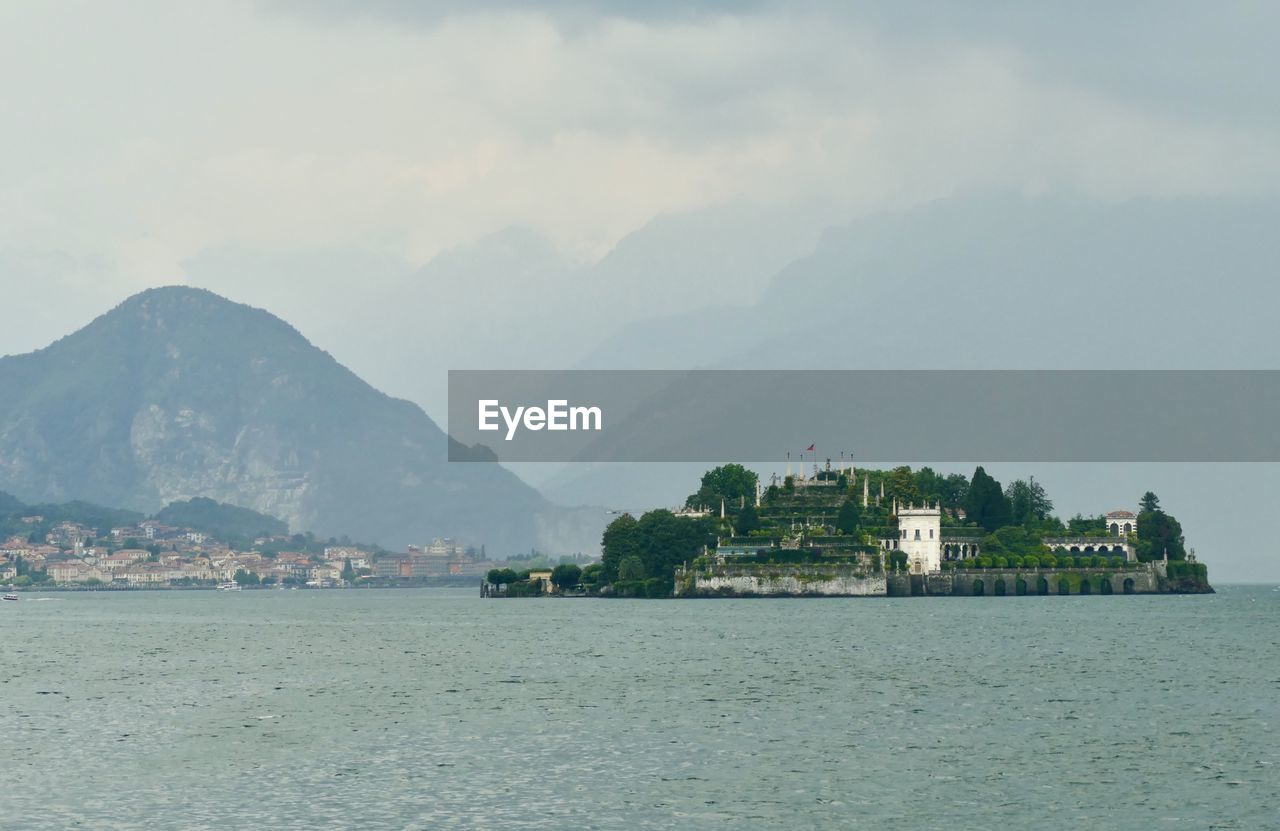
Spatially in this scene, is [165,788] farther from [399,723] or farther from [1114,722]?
[1114,722]

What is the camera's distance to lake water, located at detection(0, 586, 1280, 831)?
206 feet

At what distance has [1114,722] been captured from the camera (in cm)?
8744

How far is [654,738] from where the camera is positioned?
3226 inches

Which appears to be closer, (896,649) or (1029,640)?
(896,649)

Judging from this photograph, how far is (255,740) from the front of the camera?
81.7 meters

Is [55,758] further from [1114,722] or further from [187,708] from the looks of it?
[1114,722]

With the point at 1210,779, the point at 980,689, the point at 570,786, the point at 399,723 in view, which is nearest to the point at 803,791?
the point at 570,786

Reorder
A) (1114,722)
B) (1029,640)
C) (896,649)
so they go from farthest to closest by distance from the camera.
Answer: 1. (1029,640)
2. (896,649)
3. (1114,722)

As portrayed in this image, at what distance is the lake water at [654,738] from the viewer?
6269cm

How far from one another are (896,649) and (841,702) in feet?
150

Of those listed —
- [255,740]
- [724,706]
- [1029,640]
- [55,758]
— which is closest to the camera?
[55,758]

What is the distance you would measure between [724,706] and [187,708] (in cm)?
2720

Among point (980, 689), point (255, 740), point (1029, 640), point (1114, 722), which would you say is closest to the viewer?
point (255, 740)

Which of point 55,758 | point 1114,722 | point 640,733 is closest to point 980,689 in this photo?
point 1114,722
